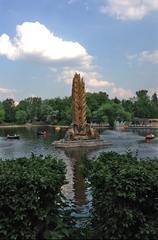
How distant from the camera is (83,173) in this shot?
1012 cm

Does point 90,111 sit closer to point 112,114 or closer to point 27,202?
point 112,114

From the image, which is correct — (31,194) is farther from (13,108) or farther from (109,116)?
(13,108)

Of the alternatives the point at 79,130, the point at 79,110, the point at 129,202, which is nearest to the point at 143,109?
the point at 79,110

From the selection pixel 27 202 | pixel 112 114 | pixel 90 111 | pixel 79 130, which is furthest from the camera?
pixel 90 111

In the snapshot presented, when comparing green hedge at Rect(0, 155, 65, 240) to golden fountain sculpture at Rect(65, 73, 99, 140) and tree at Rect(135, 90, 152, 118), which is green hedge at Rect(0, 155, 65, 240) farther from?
tree at Rect(135, 90, 152, 118)

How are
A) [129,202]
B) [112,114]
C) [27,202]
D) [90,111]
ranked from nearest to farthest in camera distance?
[27,202], [129,202], [112,114], [90,111]

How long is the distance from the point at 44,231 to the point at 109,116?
429 feet

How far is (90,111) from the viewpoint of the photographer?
147 metres

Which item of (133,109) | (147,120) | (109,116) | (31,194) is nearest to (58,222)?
(31,194)

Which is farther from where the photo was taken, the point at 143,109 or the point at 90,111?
the point at 143,109

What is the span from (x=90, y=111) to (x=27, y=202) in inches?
5469

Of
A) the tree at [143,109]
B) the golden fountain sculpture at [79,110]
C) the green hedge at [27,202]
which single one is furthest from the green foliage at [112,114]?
the green hedge at [27,202]

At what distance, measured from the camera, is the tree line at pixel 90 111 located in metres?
138

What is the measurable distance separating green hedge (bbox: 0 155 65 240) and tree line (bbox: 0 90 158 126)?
128m
